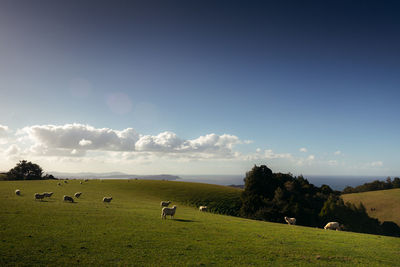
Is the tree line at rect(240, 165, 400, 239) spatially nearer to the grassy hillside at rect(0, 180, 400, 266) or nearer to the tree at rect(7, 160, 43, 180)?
the grassy hillside at rect(0, 180, 400, 266)

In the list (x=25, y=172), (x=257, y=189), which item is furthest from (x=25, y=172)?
(x=257, y=189)

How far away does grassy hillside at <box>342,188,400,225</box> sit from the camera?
70.2 meters

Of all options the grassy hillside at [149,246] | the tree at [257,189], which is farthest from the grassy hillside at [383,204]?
the grassy hillside at [149,246]

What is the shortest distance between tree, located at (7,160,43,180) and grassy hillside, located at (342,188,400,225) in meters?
145

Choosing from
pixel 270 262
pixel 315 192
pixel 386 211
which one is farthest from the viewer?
pixel 315 192

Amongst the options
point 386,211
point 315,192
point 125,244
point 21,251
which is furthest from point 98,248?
point 386,211

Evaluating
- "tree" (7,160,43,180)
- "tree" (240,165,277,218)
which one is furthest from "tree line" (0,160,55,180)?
"tree" (240,165,277,218)

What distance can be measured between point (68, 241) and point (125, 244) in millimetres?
3994

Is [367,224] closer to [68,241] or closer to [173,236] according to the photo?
[173,236]

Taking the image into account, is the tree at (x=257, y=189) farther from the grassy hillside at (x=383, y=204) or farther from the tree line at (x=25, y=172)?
the tree line at (x=25, y=172)

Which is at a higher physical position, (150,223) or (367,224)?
(150,223)

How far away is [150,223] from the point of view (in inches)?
939

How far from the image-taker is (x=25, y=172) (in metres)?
114

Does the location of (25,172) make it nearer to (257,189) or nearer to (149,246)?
(257,189)
